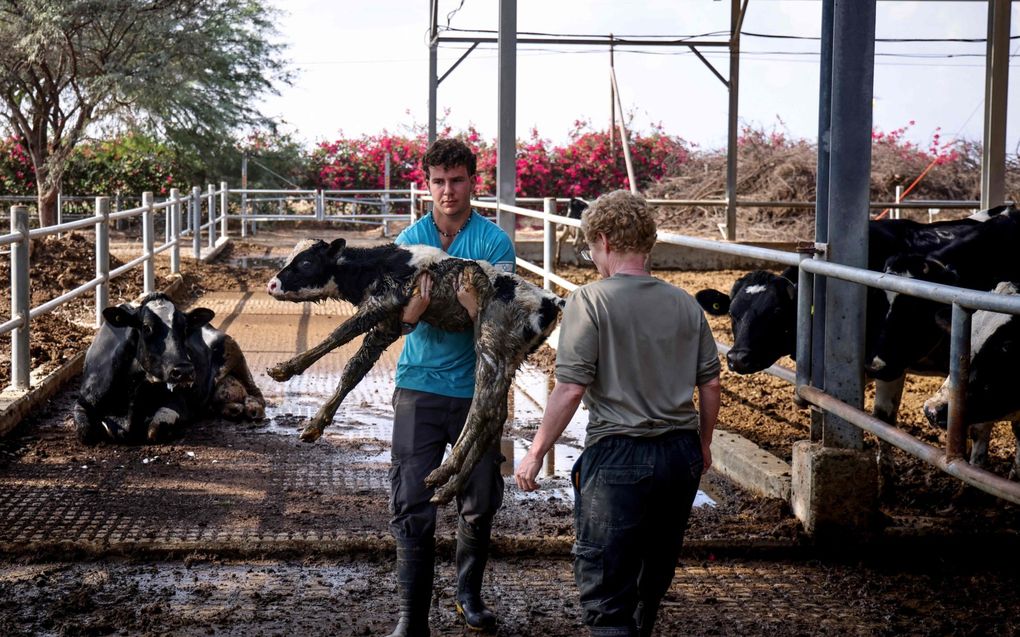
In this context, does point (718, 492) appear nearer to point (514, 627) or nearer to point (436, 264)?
point (514, 627)

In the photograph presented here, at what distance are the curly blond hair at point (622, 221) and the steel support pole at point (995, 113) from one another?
818cm

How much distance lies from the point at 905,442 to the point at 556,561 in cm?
150

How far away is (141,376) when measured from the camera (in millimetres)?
7055

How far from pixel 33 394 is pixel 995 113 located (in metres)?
8.25

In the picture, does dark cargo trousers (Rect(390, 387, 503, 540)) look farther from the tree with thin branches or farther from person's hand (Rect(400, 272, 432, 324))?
the tree with thin branches

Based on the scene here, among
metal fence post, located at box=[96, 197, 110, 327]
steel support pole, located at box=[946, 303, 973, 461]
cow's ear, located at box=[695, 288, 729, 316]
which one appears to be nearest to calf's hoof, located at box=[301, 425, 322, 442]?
steel support pole, located at box=[946, 303, 973, 461]

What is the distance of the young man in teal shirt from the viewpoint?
393cm

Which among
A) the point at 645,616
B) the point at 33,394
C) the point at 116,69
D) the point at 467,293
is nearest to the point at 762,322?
the point at 467,293

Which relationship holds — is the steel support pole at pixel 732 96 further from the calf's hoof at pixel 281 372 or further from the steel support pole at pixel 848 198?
the calf's hoof at pixel 281 372

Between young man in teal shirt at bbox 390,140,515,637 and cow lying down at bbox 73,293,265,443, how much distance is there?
312 centimetres

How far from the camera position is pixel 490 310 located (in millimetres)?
3711

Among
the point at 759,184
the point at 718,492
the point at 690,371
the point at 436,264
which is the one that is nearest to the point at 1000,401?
the point at 718,492

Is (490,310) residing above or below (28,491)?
above

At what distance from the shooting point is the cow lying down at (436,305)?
3648 millimetres
